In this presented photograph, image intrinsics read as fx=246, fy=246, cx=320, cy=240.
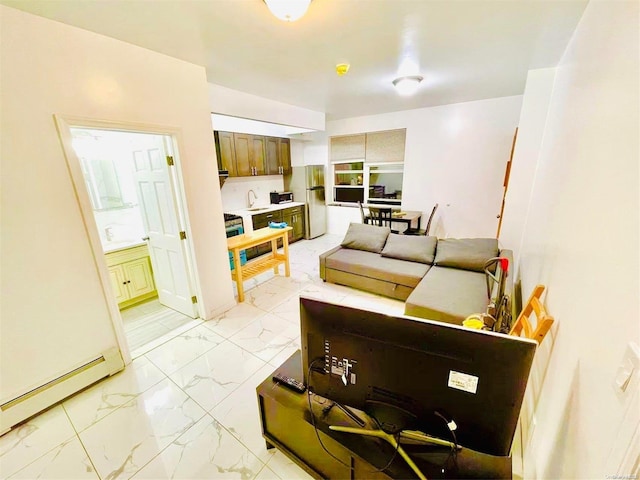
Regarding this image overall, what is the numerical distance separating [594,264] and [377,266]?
2.39 meters

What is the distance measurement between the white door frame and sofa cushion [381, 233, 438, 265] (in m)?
2.56

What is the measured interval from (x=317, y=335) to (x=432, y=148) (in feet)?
15.5

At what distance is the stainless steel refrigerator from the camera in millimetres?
5676

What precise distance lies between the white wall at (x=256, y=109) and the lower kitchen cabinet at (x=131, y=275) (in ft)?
6.52

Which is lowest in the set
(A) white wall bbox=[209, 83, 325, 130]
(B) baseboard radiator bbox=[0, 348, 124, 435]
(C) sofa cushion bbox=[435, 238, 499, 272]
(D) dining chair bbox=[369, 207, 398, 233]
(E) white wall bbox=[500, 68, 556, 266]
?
(B) baseboard radiator bbox=[0, 348, 124, 435]

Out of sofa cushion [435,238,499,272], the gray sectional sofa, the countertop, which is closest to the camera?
the gray sectional sofa

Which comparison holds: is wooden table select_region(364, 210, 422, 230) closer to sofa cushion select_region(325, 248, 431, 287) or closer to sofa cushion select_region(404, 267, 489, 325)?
sofa cushion select_region(325, 248, 431, 287)

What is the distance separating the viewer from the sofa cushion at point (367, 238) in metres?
3.68

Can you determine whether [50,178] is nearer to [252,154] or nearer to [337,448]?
[337,448]

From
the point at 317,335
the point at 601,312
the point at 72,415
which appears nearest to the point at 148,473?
the point at 72,415

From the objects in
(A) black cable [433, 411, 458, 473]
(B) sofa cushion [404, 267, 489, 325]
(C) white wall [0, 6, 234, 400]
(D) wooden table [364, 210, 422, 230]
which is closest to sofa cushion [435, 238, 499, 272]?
(B) sofa cushion [404, 267, 489, 325]

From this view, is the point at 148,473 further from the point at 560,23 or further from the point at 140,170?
the point at 560,23

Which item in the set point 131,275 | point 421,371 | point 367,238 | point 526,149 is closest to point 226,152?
point 131,275

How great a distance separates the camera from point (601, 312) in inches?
31.1
